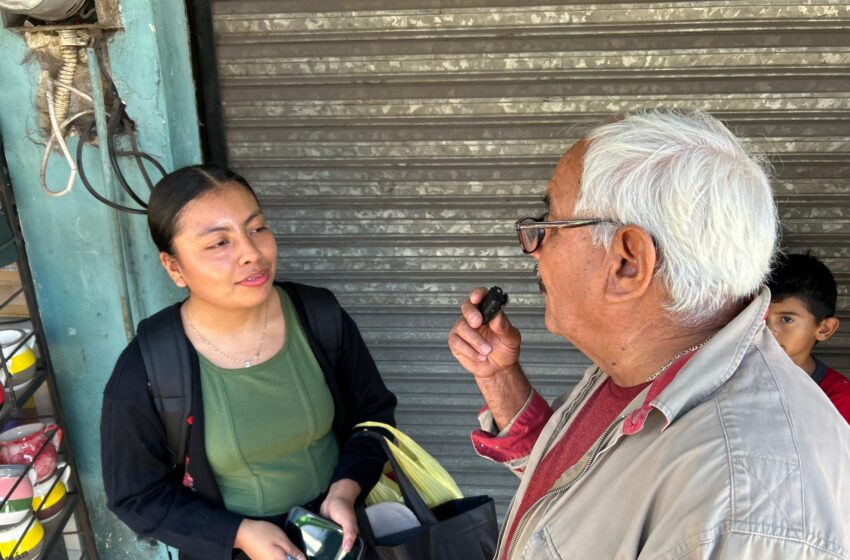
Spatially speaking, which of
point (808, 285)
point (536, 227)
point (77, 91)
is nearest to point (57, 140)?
point (77, 91)

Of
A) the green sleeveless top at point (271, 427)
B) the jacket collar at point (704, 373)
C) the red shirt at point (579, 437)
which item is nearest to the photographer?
the jacket collar at point (704, 373)

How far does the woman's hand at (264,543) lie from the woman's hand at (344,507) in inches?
4.8

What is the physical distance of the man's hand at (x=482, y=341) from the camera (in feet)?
5.43

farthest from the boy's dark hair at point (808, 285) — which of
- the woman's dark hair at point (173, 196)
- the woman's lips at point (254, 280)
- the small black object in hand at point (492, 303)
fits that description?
the woman's dark hair at point (173, 196)

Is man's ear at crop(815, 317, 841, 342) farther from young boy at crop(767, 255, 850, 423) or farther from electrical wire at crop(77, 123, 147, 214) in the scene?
electrical wire at crop(77, 123, 147, 214)

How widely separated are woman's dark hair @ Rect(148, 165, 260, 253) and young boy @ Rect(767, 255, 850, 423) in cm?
193

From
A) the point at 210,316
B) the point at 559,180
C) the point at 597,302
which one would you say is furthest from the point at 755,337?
the point at 210,316

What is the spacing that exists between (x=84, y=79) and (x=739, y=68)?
2.35 metres

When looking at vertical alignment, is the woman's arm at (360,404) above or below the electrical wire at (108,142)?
below

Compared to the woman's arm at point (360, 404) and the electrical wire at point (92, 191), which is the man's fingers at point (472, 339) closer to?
the woman's arm at point (360, 404)

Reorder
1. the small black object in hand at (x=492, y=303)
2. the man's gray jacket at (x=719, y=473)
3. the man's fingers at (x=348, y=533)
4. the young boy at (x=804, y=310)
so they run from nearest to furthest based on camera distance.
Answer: the man's gray jacket at (x=719, y=473) → the small black object in hand at (x=492, y=303) → the man's fingers at (x=348, y=533) → the young boy at (x=804, y=310)

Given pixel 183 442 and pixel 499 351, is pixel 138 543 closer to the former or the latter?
pixel 183 442

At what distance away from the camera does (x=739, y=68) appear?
2443 mm

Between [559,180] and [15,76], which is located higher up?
[15,76]
